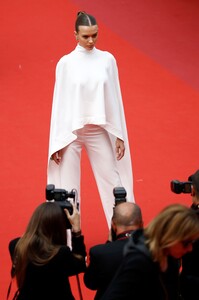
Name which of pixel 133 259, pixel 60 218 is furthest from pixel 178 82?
pixel 133 259

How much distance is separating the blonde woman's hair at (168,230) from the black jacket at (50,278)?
694 mm

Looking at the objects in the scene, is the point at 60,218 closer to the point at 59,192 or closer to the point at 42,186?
→ the point at 59,192

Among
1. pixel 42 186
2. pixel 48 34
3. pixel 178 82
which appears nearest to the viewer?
pixel 42 186

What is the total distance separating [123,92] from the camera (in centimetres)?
958

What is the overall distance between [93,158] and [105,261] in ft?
7.01

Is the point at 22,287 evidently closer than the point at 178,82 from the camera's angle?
Yes

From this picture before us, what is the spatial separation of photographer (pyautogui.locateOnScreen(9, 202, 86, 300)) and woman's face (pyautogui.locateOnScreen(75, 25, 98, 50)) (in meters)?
2.02

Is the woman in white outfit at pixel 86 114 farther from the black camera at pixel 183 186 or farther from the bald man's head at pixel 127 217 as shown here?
the bald man's head at pixel 127 217

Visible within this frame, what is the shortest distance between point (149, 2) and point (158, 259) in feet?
27.6

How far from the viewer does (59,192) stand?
16.7 feet

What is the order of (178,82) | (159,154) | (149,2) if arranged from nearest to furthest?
(159,154)
(178,82)
(149,2)

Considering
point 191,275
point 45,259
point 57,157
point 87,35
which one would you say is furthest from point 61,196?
point 87,35

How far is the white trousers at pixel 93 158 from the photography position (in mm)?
6379

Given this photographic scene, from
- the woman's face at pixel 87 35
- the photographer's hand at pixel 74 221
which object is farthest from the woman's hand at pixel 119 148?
the photographer's hand at pixel 74 221
